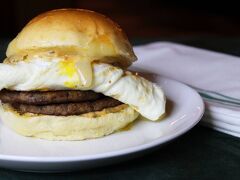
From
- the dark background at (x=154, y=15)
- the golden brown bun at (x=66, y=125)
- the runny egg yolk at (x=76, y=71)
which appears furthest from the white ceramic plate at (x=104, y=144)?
the dark background at (x=154, y=15)

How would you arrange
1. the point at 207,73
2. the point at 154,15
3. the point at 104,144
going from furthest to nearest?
1. the point at 154,15
2. the point at 207,73
3. the point at 104,144

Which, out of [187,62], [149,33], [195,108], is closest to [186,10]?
[149,33]

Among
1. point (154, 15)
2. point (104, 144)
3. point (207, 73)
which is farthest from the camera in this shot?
Result: point (154, 15)

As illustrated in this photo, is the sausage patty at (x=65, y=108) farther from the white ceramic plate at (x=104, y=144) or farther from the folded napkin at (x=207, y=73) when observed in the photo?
the folded napkin at (x=207, y=73)

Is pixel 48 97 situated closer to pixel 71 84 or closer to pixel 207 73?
pixel 71 84

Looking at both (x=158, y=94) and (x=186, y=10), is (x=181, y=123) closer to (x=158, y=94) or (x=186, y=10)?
(x=158, y=94)

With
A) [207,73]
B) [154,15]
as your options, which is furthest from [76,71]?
[154,15]
